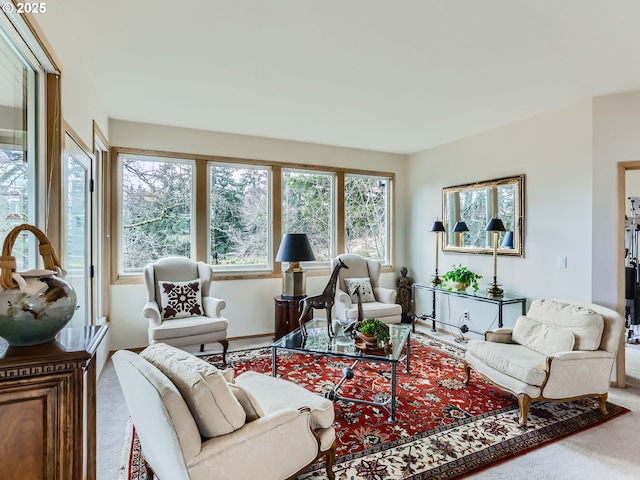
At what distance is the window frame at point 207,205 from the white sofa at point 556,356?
2622mm

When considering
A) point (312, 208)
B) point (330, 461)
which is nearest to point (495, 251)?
point (312, 208)

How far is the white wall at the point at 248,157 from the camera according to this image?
398 centimetres

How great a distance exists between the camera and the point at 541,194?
3717 millimetres

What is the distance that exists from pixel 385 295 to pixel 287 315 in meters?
1.30

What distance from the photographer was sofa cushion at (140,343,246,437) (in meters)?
1.40

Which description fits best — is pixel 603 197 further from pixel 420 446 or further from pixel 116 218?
pixel 116 218

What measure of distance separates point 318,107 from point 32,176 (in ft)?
8.12

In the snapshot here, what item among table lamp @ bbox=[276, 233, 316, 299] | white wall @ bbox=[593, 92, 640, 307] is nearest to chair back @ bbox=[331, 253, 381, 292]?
table lamp @ bbox=[276, 233, 316, 299]

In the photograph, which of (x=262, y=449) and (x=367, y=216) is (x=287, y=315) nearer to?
(x=367, y=216)

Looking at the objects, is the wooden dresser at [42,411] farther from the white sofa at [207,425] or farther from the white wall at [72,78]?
the white wall at [72,78]

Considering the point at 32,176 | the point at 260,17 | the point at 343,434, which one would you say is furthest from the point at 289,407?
the point at 260,17

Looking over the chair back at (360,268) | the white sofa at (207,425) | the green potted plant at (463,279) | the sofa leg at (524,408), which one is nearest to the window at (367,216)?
the chair back at (360,268)

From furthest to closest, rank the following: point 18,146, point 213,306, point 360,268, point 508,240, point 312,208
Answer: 1. point 312,208
2. point 360,268
3. point 508,240
4. point 213,306
5. point 18,146

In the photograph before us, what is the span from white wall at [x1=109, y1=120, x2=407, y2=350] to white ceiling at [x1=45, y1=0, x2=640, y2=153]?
314 millimetres
